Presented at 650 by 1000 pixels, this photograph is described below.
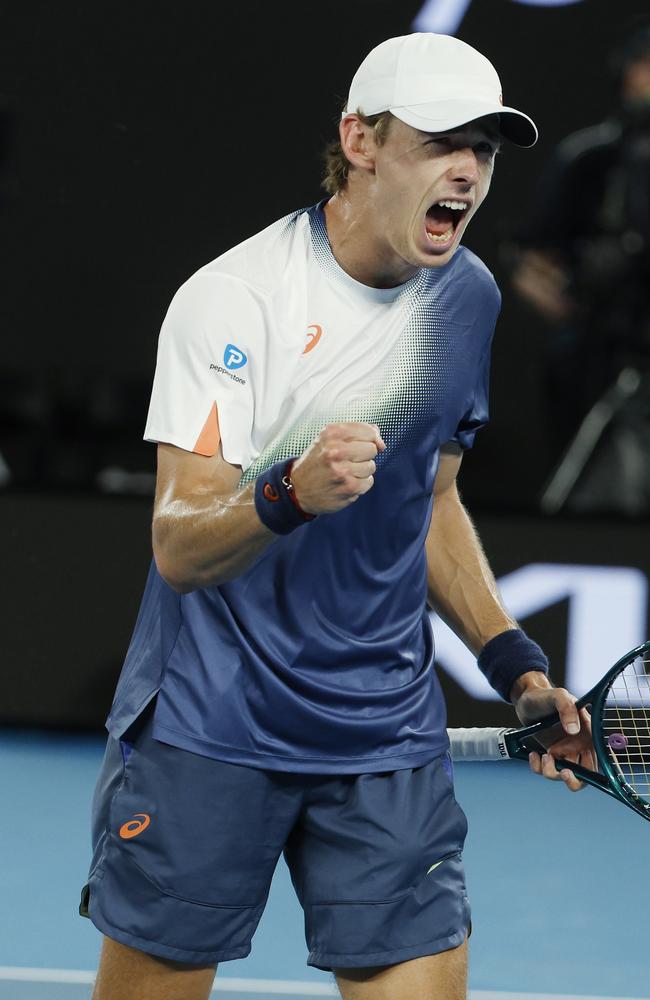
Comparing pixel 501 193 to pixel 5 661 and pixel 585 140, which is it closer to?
pixel 585 140

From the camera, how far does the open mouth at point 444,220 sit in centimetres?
236

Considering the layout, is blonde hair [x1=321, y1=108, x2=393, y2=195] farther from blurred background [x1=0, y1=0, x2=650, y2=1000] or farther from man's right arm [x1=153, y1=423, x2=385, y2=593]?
blurred background [x1=0, y1=0, x2=650, y2=1000]

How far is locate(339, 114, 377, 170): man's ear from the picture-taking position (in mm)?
2426

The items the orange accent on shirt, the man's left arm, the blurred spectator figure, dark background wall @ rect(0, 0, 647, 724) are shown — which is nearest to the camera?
the orange accent on shirt

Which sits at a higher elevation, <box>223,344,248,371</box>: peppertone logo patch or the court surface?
<box>223,344,248,371</box>: peppertone logo patch

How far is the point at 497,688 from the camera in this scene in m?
2.65

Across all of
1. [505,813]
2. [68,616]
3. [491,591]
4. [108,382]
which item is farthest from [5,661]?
[491,591]

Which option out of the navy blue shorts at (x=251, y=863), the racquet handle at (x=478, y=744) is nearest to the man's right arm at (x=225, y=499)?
the navy blue shorts at (x=251, y=863)

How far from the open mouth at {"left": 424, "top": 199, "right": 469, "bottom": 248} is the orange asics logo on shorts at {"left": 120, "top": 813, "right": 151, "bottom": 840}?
98 cm

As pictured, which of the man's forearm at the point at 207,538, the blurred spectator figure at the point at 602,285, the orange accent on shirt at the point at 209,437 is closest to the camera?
the man's forearm at the point at 207,538

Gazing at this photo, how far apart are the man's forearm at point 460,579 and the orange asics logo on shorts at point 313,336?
0.47 metres

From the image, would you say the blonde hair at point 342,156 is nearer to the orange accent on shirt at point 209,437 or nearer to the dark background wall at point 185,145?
the orange accent on shirt at point 209,437

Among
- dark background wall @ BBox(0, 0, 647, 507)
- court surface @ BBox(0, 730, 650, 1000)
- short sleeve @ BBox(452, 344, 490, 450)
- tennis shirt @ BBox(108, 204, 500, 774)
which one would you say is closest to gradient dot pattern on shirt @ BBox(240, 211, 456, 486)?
tennis shirt @ BBox(108, 204, 500, 774)

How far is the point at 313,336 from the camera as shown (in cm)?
243
